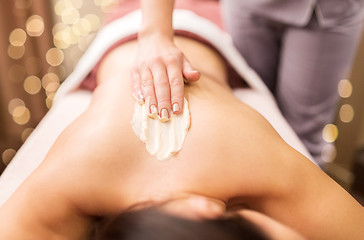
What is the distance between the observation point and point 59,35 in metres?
2.71

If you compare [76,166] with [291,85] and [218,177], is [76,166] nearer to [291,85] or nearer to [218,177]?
[218,177]

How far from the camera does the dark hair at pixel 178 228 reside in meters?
0.62

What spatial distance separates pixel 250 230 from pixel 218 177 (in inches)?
7.5

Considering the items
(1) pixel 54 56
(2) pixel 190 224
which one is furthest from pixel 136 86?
(1) pixel 54 56

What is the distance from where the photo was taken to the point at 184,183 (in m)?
0.80

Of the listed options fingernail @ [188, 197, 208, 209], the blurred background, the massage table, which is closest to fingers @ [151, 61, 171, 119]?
fingernail @ [188, 197, 208, 209]

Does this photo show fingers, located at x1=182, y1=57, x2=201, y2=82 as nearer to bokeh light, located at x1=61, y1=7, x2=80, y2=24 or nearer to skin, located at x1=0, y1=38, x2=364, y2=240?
skin, located at x1=0, y1=38, x2=364, y2=240

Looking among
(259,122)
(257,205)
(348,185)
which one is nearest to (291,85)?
(259,122)

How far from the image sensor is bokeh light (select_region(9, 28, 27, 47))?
2.43 m

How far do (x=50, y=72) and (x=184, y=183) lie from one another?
6.93 ft

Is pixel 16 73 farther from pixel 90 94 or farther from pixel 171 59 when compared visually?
pixel 171 59

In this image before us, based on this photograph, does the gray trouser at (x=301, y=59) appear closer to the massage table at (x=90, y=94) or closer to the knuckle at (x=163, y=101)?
the massage table at (x=90, y=94)

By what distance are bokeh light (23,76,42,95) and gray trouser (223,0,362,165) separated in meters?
1.48

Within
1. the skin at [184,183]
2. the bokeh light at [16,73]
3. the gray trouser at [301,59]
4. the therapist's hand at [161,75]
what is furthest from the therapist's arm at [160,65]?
the bokeh light at [16,73]
